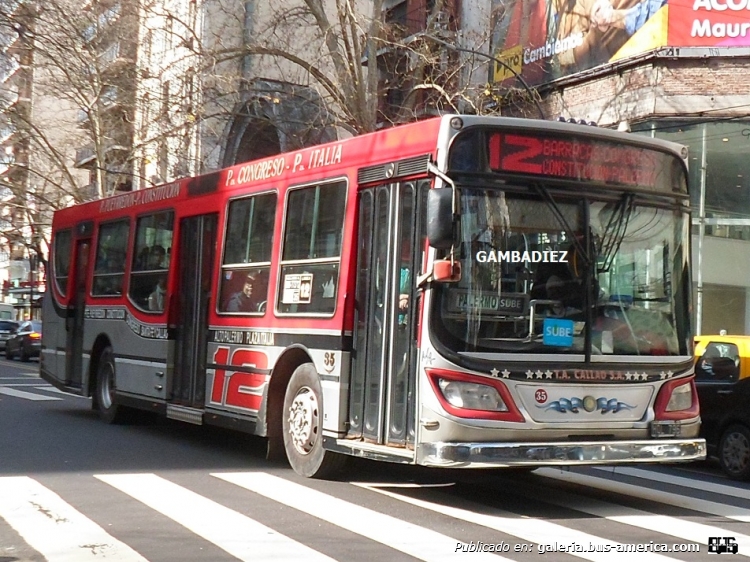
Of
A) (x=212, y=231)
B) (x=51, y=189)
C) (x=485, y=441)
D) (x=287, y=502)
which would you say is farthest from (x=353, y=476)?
(x=51, y=189)

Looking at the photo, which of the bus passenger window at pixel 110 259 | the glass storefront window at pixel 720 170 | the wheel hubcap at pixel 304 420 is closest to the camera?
the wheel hubcap at pixel 304 420

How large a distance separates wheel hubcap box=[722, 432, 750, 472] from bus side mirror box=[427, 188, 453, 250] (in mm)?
5298

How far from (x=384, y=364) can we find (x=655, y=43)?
1657cm

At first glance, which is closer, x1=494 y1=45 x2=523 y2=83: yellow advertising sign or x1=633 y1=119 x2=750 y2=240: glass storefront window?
x1=633 y1=119 x2=750 y2=240: glass storefront window

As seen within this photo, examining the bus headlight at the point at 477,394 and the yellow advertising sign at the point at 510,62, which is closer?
the bus headlight at the point at 477,394

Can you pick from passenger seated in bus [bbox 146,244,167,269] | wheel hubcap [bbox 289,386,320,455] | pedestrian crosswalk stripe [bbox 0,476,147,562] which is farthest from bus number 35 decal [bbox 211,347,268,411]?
pedestrian crosswalk stripe [bbox 0,476,147,562]

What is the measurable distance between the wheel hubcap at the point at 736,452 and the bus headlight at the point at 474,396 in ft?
15.1

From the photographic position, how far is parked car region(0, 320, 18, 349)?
1714 inches

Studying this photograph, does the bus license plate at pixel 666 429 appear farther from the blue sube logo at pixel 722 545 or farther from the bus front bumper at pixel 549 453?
the blue sube logo at pixel 722 545

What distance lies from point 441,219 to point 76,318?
988cm

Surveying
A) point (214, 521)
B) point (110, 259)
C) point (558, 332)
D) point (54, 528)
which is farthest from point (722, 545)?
point (110, 259)

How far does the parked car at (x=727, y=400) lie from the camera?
38.3 ft

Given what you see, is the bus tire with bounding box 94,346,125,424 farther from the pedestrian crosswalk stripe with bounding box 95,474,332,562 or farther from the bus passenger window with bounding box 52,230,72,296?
the pedestrian crosswalk stripe with bounding box 95,474,332,562

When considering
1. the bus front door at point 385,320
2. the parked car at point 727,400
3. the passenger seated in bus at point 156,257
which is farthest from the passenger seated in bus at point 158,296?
the parked car at point 727,400
